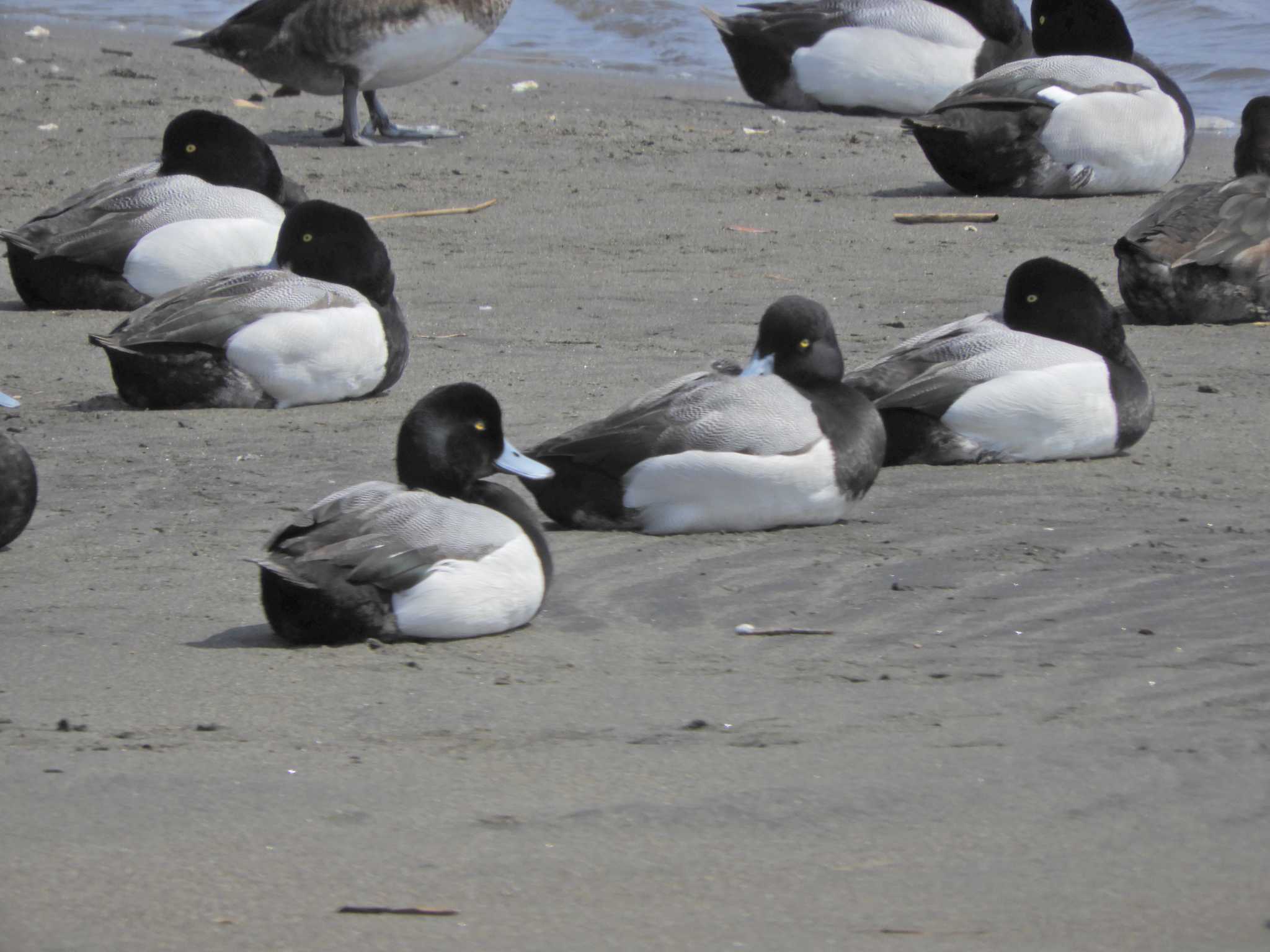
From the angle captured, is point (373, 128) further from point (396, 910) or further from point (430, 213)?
point (396, 910)

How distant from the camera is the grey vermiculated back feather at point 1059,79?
38.1 feet

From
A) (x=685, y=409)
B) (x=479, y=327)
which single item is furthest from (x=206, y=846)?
(x=479, y=327)

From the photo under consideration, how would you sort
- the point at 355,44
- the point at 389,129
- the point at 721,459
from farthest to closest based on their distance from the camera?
the point at 389,129, the point at 355,44, the point at 721,459

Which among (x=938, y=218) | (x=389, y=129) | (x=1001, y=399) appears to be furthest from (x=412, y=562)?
(x=389, y=129)

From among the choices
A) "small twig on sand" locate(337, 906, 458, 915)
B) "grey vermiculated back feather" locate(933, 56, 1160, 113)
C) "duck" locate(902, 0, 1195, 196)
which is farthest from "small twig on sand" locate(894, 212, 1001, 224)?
"small twig on sand" locate(337, 906, 458, 915)

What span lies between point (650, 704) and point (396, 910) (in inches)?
48.4

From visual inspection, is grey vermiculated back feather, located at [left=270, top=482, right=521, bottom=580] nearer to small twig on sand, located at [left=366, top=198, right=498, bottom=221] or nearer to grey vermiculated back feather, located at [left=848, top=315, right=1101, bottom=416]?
grey vermiculated back feather, located at [left=848, top=315, right=1101, bottom=416]

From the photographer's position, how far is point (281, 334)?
7422mm

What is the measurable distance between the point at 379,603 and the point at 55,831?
1.36 metres

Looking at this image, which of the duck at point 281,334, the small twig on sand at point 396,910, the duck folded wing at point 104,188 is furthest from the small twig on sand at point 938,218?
the small twig on sand at point 396,910

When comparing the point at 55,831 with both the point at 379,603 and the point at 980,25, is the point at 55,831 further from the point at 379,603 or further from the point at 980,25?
the point at 980,25

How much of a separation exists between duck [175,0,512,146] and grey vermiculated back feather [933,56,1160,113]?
11.7 feet

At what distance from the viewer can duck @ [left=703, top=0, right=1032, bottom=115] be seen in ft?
47.7

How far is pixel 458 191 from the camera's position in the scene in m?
11.7
